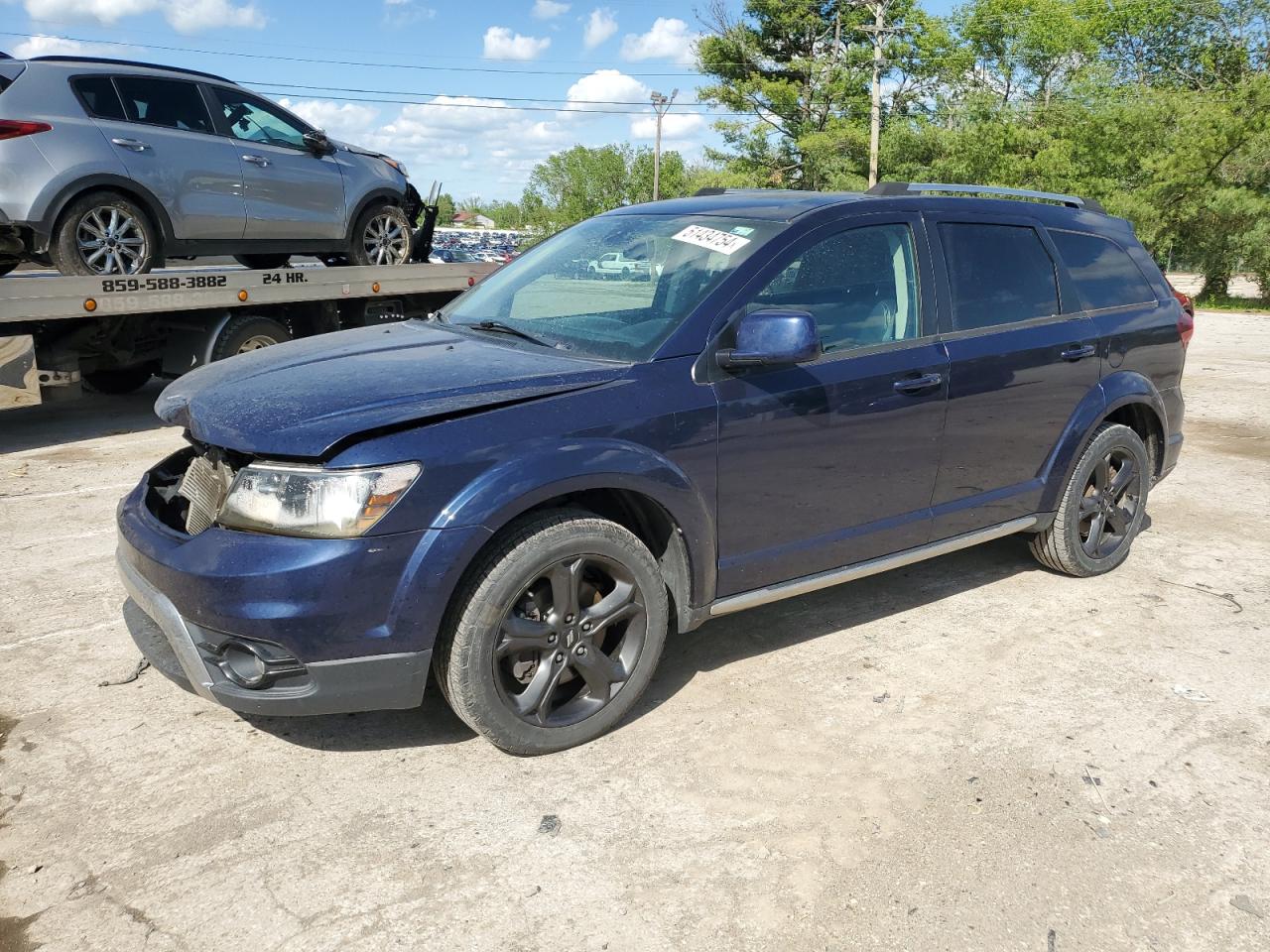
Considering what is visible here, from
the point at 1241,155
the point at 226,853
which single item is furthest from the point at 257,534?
the point at 1241,155

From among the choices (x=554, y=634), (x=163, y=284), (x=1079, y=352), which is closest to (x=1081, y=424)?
(x=1079, y=352)

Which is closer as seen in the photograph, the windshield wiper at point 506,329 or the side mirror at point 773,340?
the side mirror at point 773,340

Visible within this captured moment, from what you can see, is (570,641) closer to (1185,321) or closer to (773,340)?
(773,340)

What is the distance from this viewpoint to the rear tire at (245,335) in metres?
8.39


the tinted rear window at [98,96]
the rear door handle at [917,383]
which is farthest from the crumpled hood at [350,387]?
the tinted rear window at [98,96]

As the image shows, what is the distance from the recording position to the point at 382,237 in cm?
992

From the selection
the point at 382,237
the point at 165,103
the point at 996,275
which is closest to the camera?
the point at 996,275

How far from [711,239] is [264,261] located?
717 centimetres

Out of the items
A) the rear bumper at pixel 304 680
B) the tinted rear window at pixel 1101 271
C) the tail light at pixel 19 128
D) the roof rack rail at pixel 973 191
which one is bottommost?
the rear bumper at pixel 304 680

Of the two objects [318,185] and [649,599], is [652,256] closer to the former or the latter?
[649,599]

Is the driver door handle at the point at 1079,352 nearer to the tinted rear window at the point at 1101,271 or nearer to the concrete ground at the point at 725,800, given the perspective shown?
the tinted rear window at the point at 1101,271

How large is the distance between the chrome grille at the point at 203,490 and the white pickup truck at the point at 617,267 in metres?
1.58

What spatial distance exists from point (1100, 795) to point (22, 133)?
296 inches

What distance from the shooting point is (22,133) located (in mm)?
7039
